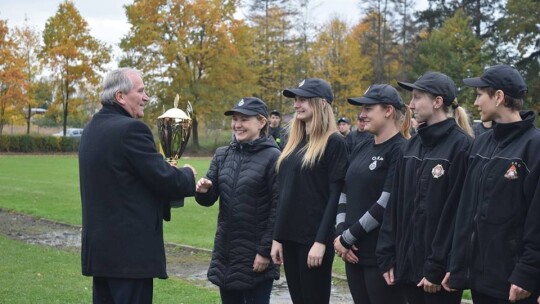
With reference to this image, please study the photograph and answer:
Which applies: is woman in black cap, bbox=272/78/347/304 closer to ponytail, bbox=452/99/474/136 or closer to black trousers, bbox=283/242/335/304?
black trousers, bbox=283/242/335/304

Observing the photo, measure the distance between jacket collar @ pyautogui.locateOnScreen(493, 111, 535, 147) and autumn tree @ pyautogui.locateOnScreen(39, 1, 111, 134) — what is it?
50.5 meters

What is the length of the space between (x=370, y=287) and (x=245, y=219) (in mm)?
1212

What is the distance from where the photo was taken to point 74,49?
5234cm

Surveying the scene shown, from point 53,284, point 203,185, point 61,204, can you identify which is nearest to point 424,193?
point 203,185

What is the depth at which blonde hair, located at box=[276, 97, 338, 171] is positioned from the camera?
5918mm

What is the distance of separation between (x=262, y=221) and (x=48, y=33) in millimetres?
51379

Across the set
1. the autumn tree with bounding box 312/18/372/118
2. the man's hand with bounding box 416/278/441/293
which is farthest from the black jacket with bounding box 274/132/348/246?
the autumn tree with bounding box 312/18/372/118

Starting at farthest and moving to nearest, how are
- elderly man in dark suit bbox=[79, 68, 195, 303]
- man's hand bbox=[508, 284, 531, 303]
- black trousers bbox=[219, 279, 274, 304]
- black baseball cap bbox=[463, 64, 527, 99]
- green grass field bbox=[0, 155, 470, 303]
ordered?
green grass field bbox=[0, 155, 470, 303] < black trousers bbox=[219, 279, 274, 304] < elderly man in dark suit bbox=[79, 68, 195, 303] < black baseball cap bbox=[463, 64, 527, 99] < man's hand bbox=[508, 284, 531, 303]

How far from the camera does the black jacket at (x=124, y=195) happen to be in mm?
5008

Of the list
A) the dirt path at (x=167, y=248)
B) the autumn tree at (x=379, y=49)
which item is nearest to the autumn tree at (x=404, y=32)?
the autumn tree at (x=379, y=49)

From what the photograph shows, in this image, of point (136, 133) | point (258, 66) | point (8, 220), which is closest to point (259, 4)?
point (258, 66)

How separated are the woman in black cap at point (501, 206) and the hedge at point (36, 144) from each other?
155ft

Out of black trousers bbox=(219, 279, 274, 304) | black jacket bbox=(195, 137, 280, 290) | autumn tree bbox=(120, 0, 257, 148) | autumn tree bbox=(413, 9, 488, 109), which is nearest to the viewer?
black jacket bbox=(195, 137, 280, 290)

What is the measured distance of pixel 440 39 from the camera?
182 feet
